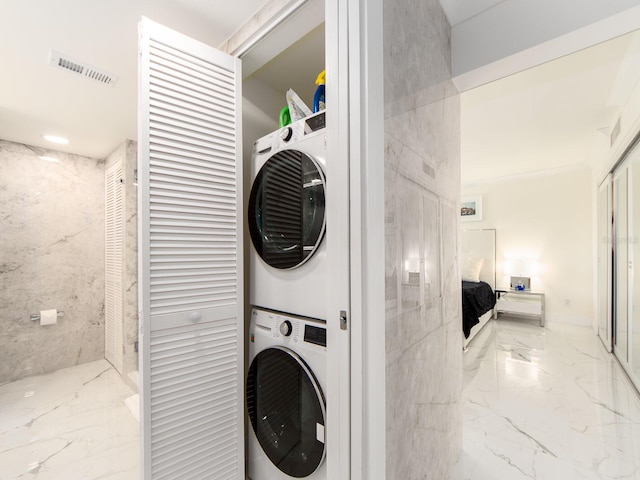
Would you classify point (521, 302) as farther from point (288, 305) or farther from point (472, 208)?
point (288, 305)

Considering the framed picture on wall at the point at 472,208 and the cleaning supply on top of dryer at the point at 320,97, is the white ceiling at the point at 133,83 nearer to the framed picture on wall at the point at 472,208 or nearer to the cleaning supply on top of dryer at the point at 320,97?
the cleaning supply on top of dryer at the point at 320,97

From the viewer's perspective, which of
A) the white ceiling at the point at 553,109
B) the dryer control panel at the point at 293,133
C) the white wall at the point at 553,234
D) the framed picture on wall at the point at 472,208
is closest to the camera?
the dryer control panel at the point at 293,133

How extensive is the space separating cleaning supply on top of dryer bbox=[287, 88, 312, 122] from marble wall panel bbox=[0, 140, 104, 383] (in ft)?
9.45

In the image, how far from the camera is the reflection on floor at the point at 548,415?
1681mm

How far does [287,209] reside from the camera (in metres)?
1.30

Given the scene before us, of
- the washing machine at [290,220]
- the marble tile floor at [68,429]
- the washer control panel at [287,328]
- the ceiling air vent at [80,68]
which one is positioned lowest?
the marble tile floor at [68,429]

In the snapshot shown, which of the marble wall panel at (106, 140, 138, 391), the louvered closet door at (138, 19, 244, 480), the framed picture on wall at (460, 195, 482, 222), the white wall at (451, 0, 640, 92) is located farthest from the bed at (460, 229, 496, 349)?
the marble wall panel at (106, 140, 138, 391)

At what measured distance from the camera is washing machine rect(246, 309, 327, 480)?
114cm

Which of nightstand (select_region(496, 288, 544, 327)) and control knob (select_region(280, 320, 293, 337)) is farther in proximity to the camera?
nightstand (select_region(496, 288, 544, 327))

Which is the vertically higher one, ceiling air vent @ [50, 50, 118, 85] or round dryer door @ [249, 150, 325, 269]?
ceiling air vent @ [50, 50, 118, 85]

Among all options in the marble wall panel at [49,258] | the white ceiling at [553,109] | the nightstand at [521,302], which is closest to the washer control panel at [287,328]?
the white ceiling at [553,109]

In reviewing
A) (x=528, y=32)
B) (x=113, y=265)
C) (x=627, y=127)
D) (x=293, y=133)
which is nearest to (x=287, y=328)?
(x=293, y=133)

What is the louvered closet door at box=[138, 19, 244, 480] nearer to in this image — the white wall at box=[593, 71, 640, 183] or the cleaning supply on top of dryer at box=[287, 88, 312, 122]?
the cleaning supply on top of dryer at box=[287, 88, 312, 122]

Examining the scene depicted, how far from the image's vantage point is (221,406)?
1.33m
